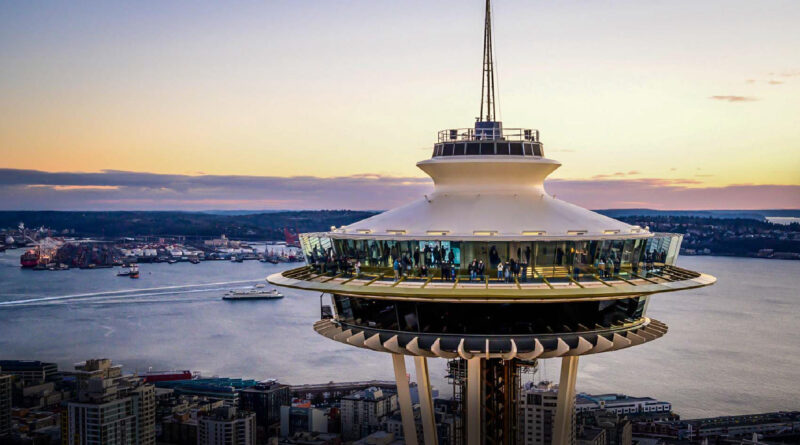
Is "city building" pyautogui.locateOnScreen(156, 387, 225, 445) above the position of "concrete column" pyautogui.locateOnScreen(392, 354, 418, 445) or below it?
below

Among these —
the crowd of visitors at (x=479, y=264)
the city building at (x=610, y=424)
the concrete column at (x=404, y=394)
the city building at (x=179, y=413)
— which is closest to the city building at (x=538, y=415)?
the city building at (x=610, y=424)

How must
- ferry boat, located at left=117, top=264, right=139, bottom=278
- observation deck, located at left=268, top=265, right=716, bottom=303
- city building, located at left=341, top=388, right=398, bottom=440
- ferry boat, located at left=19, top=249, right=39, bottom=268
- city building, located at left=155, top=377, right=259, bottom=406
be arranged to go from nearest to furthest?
observation deck, located at left=268, top=265, right=716, bottom=303 → city building, located at left=341, top=388, right=398, bottom=440 → city building, located at left=155, top=377, right=259, bottom=406 → ferry boat, located at left=117, top=264, right=139, bottom=278 → ferry boat, located at left=19, top=249, right=39, bottom=268

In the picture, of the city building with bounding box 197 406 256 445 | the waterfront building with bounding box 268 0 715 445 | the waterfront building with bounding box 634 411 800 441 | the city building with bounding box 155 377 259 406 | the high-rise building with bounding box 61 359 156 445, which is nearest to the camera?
the waterfront building with bounding box 268 0 715 445

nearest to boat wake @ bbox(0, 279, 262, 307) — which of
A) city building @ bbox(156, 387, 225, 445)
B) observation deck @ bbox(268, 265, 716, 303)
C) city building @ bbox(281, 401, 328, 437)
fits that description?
city building @ bbox(156, 387, 225, 445)

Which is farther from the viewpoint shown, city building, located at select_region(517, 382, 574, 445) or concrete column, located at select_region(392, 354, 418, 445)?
city building, located at select_region(517, 382, 574, 445)

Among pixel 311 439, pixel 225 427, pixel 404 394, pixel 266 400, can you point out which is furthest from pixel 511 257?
pixel 266 400

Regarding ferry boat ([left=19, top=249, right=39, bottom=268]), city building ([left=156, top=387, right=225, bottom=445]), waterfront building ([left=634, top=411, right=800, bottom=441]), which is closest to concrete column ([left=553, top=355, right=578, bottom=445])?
waterfront building ([left=634, top=411, right=800, bottom=441])

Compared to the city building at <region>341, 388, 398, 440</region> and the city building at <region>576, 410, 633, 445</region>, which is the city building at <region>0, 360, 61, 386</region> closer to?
the city building at <region>341, 388, 398, 440</region>

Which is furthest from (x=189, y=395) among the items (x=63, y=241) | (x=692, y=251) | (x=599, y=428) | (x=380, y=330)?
(x=63, y=241)

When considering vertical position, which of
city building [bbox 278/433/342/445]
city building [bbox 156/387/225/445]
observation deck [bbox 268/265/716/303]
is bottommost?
city building [bbox 278/433/342/445]
